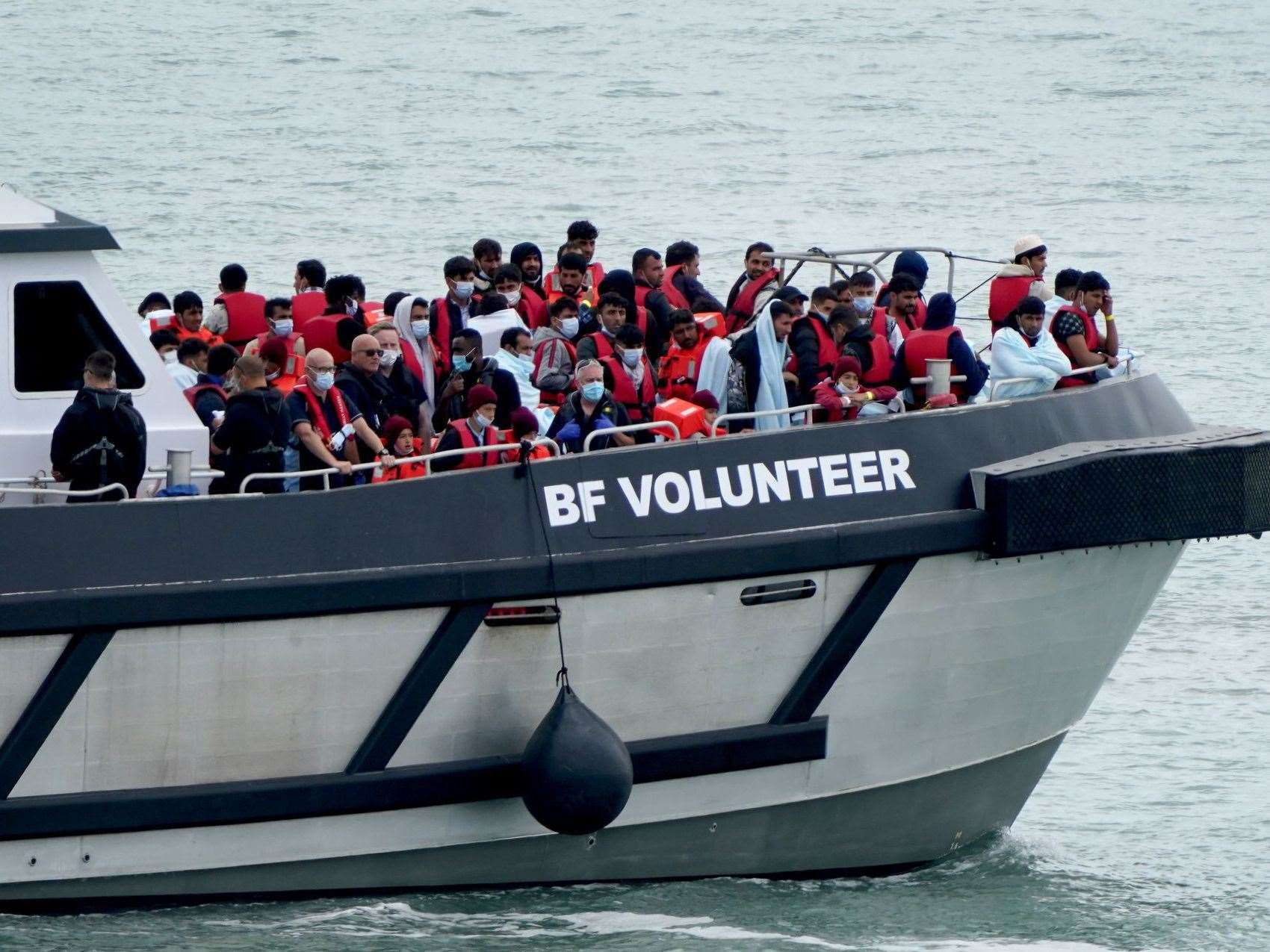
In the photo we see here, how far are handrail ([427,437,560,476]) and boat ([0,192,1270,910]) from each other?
0.09m

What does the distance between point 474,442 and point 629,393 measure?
3.33 feet

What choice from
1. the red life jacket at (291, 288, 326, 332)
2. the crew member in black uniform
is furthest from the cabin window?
the red life jacket at (291, 288, 326, 332)

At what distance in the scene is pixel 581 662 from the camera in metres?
7.39

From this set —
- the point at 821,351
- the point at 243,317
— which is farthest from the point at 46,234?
the point at 821,351

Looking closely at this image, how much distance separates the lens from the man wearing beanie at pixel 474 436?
24.7 feet

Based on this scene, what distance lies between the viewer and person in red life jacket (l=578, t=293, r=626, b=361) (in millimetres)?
8492

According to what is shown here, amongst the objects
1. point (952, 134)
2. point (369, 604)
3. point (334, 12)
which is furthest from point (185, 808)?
point (334, 12)

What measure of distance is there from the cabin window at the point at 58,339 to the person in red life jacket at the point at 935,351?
9.75 ft

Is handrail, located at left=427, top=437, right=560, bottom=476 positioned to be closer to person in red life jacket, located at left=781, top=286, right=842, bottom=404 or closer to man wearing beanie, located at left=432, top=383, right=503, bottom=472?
man wearing beanie, located at left=432, top=383, right=503, bottom=472

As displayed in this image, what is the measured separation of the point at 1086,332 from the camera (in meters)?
8.91

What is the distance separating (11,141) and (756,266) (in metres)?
20.4

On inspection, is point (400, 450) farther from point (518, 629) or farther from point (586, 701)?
point (586, 701)

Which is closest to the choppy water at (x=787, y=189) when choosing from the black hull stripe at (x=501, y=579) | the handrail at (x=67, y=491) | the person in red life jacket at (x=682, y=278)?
the black hull stripe at (x=501, y=579)

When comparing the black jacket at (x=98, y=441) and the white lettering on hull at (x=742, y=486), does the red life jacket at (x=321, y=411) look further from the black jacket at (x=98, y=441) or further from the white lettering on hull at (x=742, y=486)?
the white lettering on hull at (x=742, y=486)
